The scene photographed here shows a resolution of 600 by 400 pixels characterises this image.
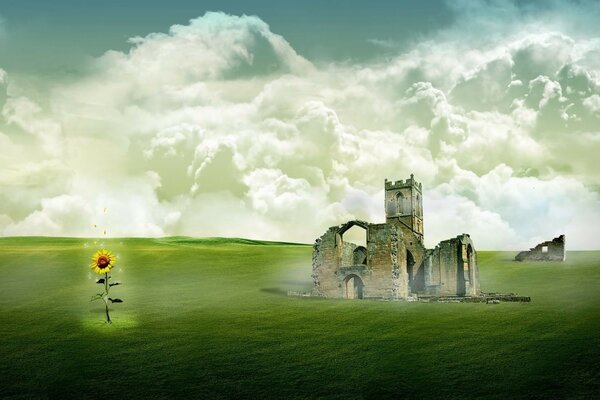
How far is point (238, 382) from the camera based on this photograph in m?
22.1

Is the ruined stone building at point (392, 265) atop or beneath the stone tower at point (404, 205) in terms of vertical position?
beneath

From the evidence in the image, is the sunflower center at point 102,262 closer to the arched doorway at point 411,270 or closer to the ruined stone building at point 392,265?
the ruined stone building at point 392,265

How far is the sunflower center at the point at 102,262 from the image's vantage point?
30.5 meters

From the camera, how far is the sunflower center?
30531mm

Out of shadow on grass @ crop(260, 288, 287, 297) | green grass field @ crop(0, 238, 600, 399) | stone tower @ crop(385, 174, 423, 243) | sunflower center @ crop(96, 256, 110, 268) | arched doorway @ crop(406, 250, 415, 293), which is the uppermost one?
stone tower @ crop(385, 174, 423, 243)

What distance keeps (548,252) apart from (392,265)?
114ft

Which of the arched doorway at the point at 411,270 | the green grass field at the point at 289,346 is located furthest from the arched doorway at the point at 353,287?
the arched doorway at the point at 411,270

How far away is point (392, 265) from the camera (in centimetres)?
4456

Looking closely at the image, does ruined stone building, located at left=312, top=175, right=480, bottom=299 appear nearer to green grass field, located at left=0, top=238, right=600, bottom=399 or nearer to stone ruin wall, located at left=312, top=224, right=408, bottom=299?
stone ruin wall, located at left=312, top=224, right=408, bottom=299

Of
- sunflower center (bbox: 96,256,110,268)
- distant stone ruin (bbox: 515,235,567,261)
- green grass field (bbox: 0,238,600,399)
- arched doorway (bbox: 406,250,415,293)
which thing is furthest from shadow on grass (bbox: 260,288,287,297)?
distant stone ruin (bbox: 515,235,567,261)

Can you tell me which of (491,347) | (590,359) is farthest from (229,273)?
(590,359)

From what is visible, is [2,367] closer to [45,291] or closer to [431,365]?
[431,365]

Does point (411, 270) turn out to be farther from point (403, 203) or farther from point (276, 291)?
point (276, 291)

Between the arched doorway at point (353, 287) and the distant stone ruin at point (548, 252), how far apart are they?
3247 centimetres
